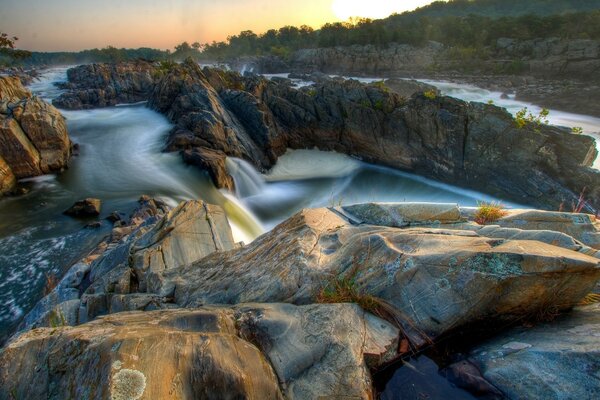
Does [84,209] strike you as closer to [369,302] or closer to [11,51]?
[369,302]

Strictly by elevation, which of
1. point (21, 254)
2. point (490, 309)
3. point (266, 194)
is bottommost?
point (266, 194)

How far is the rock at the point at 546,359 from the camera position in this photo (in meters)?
2.82

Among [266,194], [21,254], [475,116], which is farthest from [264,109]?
[21,254]

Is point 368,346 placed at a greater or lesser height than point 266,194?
greater

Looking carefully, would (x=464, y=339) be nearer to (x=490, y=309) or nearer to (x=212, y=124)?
(x=490, y=309)

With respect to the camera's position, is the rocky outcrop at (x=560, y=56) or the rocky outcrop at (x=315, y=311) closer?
the rocky outcrop at (x=315, y=311)

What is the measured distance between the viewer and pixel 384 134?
2591 centimetres

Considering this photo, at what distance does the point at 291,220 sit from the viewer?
6734mm

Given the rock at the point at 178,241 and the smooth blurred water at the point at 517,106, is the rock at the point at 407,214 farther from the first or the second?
the smooth blurred water at the point at 517,106

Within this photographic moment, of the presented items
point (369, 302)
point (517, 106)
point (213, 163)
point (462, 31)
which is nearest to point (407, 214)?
point (369, 302)

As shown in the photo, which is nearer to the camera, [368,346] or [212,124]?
[368,346]

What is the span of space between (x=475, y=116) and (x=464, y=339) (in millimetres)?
21931

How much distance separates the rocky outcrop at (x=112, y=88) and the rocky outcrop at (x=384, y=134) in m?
13.7

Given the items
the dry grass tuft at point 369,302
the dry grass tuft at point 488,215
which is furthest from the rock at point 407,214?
the dry grass tuft at point 369,302
